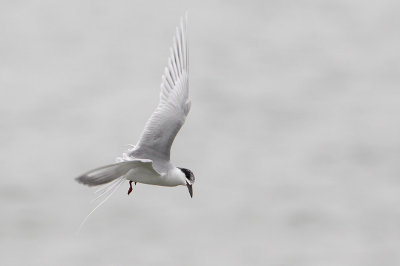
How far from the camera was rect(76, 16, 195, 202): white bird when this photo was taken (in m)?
6.86

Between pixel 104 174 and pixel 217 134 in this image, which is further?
pixel 217 134

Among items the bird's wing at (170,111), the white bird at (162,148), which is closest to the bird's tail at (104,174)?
the white bird at (162,148)

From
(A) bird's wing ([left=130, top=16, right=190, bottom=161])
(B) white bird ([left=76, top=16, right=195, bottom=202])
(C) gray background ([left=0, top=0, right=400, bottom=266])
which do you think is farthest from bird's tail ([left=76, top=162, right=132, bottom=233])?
(C) gray background ([left=0, top=0, right=400, bottom=266])

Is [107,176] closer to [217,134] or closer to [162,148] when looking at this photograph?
[162,148]

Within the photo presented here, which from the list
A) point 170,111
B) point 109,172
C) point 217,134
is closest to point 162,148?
point 170,111

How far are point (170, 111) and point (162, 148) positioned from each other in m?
0.51

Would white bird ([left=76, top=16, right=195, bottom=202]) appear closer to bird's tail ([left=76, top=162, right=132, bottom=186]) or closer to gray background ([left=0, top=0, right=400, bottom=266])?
bird's tail ([left=76, top=162, right=132, bottom=186])

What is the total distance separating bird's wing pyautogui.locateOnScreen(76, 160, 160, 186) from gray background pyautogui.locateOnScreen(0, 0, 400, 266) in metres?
8.01

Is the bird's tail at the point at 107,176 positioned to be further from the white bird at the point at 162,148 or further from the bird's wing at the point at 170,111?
the bird's wing at the point at 170,111

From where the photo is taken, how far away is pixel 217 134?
17.8 meters

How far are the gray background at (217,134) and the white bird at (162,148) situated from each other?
6.88 m

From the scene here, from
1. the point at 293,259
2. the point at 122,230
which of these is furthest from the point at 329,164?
the point at 122,230

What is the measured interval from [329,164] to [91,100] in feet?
13.9

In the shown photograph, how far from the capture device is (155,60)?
19.7 metres
